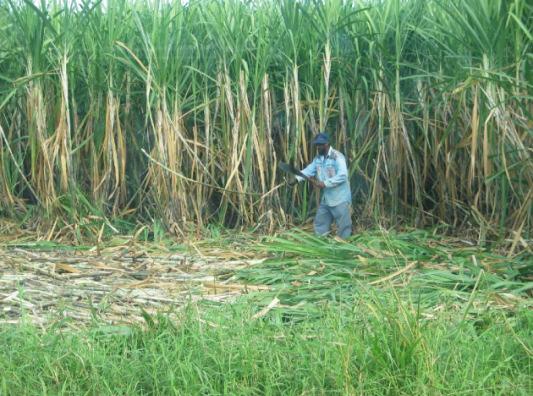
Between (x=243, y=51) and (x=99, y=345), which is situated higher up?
(x=243, y=51)

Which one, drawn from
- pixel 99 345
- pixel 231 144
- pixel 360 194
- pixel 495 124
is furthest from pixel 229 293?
pixel 360 194

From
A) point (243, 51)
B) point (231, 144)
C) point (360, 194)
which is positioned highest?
point (243, 51)

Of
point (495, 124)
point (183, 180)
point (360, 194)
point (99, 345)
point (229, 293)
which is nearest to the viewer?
point (99, 345)

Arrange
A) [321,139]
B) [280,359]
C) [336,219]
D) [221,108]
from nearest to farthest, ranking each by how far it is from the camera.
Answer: [280,359] → [321,139] → [336,219] → [221,108]

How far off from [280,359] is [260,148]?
14.9 feet

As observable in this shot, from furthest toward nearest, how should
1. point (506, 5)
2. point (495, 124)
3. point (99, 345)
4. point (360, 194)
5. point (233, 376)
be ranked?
1. point (360, 194)
2. point (495, 124)
3. point (506, 5)
4. point (99, 345)
5. point (233, 376)

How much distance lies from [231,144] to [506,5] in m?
3.02

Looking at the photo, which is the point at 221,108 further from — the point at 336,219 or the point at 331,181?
the point at 336,219

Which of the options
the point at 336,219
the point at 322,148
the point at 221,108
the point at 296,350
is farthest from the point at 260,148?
the point at 296,350

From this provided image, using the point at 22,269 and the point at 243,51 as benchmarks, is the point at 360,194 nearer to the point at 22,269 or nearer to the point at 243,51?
the point at 243,51

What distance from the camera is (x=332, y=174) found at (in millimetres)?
7895

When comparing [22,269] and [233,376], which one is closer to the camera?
[233,376]

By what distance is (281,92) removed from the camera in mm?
8773

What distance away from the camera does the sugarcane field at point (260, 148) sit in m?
5.89
